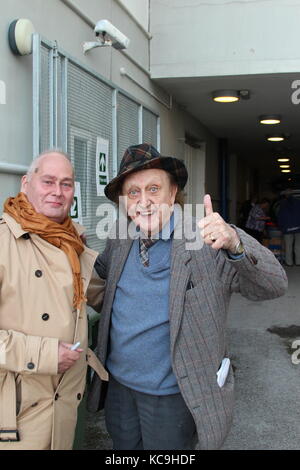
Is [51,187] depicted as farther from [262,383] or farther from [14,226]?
[262,383]

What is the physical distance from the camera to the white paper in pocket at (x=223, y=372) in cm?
189

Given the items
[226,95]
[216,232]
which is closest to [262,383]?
[216,232]

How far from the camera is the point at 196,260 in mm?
1892

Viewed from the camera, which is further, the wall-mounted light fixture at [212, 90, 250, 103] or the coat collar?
the wall-mounted light fixture at [212, 90, 250, 103]

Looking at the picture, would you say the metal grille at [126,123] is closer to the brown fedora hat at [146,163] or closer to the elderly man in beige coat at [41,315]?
the brown fedora hat at [146,163]

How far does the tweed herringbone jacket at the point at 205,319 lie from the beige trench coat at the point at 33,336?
387 mm

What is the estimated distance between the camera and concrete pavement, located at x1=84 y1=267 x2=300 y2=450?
3363 millimetres

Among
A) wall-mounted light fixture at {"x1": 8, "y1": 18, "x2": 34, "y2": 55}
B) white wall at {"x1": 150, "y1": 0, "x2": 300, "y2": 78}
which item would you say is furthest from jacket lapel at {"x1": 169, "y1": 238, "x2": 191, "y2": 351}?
white wall at {"x1": 150, "y1": 0, "x2": 300, "y2": 78}

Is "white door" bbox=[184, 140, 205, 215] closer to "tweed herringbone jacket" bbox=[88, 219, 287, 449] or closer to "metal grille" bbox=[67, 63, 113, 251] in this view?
"metal grille" bbox=[67, 63, 113, 251]

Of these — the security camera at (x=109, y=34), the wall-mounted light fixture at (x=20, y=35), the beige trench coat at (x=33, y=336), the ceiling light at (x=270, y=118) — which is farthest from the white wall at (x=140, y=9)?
the beige trench coat at (x=33, y=336)

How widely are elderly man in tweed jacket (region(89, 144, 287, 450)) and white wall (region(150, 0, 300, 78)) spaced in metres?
4.05

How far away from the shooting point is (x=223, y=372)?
6.32ft

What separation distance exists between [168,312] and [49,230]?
1.76 feet
